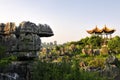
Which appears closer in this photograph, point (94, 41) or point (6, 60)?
point (6, 60)

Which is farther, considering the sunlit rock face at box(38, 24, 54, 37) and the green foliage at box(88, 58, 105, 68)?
the green foliage at box(88, 58, 105, 68)

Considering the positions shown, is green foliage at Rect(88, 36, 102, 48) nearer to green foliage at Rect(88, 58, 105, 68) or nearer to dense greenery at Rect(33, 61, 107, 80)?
green foliage at Rect(88, 58, 105, 68)

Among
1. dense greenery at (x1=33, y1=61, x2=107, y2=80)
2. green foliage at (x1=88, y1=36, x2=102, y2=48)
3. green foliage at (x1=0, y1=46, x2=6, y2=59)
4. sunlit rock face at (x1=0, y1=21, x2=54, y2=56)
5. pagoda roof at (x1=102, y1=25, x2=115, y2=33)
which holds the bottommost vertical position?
dense greenery at (x1=33, y1=61, x2=107, y2=80)

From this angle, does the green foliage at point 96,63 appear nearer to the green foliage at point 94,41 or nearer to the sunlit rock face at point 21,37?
the green foliage at point 94,41

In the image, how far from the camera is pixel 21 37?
46.2 ft

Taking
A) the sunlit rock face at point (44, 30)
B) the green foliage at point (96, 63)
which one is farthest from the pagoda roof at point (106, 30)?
the sunlit rock face at point (44, 30)

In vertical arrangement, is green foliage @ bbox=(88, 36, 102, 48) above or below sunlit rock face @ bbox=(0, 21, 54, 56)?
above

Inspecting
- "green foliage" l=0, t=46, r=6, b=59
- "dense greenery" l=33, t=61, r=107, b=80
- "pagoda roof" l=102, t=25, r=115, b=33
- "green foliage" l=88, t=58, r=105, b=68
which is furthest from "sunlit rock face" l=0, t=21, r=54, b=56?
"pagoda roof" l=102, t=25, r=115, b=33

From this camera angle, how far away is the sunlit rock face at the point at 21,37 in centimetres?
1403

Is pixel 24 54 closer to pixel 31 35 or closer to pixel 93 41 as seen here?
pixel 31 35

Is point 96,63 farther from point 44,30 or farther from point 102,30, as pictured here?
point 102,30

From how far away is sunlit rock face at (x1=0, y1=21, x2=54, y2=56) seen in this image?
14.0m

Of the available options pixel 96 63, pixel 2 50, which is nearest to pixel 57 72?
pixel 2 50

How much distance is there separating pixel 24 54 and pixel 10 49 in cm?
80
